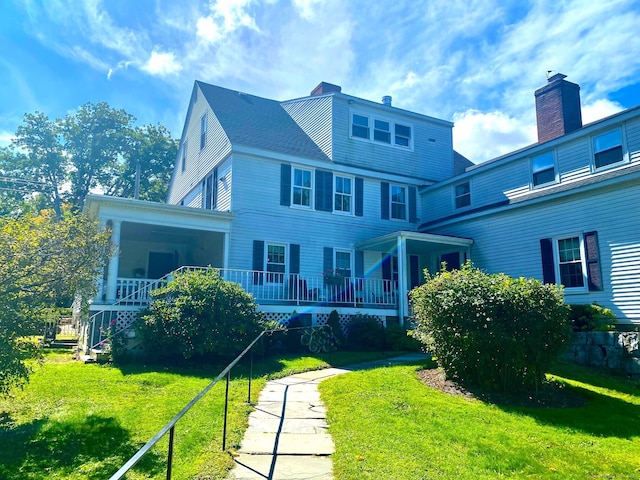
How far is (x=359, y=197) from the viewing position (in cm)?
1681

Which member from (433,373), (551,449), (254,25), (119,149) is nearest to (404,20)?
(254,25)

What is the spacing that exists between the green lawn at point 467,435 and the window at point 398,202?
1054cm

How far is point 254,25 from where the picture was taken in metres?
10.6

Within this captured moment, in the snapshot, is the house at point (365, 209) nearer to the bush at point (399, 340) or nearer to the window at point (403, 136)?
the window at point (403, 136)

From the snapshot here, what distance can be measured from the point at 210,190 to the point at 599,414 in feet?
46.0

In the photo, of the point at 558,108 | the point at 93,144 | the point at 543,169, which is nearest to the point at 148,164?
the point at 93,144

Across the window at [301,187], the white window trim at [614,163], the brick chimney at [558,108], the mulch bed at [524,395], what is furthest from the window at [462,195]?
the mulch bed at [524,395]

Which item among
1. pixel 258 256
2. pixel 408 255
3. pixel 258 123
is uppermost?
pixel 258 123

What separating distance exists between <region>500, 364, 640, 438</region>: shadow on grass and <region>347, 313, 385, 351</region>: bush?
552 centimetres

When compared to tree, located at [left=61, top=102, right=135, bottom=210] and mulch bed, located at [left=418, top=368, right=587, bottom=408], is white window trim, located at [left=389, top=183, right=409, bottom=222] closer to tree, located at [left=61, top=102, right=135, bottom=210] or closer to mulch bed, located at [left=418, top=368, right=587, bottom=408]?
mulch bed, located at [left=418, top=368, right=587, bottom=408]

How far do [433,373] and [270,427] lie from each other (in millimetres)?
4253

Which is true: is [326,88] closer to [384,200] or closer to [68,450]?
[384,200]

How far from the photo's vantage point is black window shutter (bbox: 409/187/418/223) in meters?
17.9

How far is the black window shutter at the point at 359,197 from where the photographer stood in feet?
54.7
